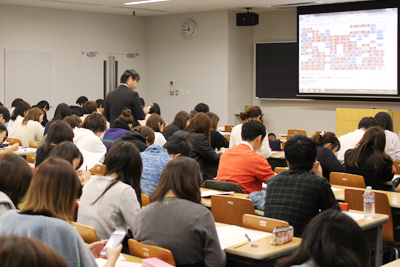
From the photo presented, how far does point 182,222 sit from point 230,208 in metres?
1.13

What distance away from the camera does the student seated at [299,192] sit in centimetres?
304

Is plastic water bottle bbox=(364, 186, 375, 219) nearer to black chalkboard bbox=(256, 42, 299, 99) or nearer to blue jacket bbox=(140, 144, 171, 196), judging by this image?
blue jacket bbox=(140, 144, 171, 196)

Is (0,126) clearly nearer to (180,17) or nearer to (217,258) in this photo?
(217,258)

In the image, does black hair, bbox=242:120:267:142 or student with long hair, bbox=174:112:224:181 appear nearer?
black hair, bbox=242:120:267:142

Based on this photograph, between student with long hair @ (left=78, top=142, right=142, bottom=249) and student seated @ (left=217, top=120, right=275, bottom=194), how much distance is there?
1.27m

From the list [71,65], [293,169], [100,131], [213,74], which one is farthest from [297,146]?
[71,65]

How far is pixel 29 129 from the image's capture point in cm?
743

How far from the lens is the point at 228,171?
4.32 m

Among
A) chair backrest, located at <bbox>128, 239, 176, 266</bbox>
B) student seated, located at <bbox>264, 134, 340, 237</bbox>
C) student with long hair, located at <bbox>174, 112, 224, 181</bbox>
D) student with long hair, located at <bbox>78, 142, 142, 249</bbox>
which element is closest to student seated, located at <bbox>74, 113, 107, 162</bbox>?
student with long hair, located at <bbox>174, 112, 224, 181</bbox>

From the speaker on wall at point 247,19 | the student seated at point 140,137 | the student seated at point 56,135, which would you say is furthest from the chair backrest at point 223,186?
the speaker on wall at point 247,19

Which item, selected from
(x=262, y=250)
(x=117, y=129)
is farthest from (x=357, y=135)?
(x=262, y=250)

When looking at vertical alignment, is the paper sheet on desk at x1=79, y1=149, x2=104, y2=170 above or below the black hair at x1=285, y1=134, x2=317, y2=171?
below

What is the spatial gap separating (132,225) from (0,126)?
3.26 m

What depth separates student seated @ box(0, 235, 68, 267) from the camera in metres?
0.98
